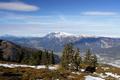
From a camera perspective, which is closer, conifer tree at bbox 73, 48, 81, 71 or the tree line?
conifer tree at bbox 73, 48, 81, 71

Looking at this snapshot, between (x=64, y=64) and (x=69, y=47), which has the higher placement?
(x=69, y=47)

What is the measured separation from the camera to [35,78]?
32.2 metres

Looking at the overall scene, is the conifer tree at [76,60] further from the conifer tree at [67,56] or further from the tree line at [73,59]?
the conifer tree at [67,56]

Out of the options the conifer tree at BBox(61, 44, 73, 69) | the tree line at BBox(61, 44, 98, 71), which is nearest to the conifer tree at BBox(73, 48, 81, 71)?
the tree line at BBox(61, 44, 98, 71)

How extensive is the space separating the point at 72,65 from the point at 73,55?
4391 millimetres

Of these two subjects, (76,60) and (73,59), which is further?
(73,59)

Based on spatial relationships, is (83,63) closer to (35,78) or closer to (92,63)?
(92,63)

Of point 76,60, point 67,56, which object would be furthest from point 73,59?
point 67,56

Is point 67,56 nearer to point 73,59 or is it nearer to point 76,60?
point 73,59

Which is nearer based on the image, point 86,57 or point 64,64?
point 64,64

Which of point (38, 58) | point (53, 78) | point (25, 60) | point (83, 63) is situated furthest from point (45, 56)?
point (53, 78)

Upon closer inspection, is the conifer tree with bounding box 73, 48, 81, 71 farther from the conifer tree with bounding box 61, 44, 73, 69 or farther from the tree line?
the conifer tree with bounding box 61, 44, 73, 69

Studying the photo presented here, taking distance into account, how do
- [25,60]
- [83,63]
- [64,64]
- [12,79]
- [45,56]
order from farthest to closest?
1. [25,60]
2. [45,56]
3. [83,63]
4. [64,64]
5. [12,79]

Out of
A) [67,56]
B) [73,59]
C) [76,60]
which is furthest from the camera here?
[67,56]
